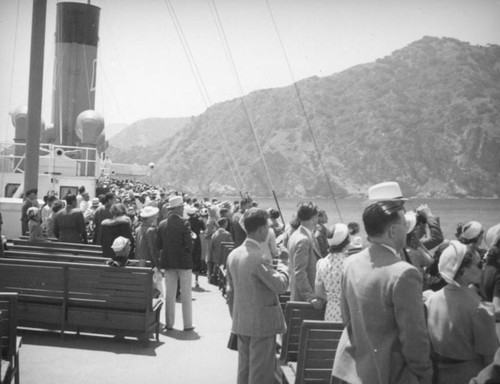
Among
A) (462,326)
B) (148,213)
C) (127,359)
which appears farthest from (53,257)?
(462,326)

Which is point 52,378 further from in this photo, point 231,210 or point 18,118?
point 18,118

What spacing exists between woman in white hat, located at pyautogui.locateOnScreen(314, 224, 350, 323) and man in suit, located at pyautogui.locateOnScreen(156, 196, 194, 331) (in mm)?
3250

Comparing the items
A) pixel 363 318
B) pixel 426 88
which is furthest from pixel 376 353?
pixel 426 88

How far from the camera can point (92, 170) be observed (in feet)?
73.4

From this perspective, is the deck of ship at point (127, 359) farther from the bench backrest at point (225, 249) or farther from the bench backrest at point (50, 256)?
the bench backrest at point (225, 249)

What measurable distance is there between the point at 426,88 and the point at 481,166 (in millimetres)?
36841

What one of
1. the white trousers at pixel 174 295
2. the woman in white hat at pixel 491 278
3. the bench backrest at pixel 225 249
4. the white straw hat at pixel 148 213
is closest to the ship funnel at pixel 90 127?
the bench backrest at pixel 225 249

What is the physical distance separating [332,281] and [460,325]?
1.59 metres

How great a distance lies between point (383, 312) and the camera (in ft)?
9.56

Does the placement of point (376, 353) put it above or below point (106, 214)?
below

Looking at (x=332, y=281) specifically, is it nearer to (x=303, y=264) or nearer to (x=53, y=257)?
(x=303, y=264)

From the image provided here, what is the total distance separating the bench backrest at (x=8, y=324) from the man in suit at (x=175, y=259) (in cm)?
312

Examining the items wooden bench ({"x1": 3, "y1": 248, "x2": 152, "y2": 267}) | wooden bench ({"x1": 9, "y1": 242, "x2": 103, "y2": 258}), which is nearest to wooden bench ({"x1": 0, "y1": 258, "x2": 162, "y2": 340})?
wooden bench ({"x1": 3, "y1": 248, "x2": 152, "y2": 267})

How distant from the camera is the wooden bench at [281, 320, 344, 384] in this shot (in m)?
4.29
